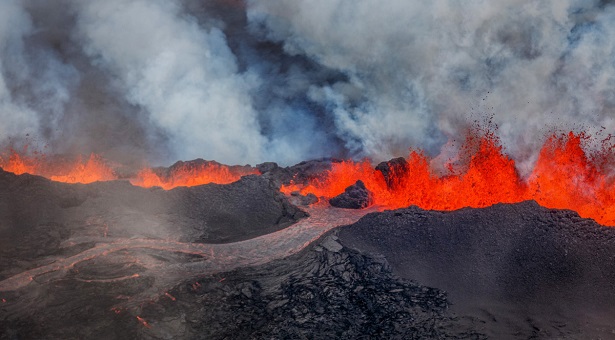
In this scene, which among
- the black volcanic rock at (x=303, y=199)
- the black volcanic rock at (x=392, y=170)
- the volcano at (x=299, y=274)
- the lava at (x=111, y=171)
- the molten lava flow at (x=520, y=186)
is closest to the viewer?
the volcano at (x=299, y=274)

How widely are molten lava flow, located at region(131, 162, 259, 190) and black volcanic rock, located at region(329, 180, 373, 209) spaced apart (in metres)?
7.75

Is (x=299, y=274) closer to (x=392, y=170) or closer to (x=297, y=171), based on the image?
(x=392, y=170)

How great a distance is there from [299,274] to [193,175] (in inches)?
608

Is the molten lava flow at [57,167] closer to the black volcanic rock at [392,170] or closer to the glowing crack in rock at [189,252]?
the glowing crack in rock at [189,252]

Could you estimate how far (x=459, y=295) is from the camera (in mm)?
9992

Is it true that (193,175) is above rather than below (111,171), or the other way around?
below

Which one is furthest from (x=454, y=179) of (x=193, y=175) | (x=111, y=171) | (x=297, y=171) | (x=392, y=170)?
(x=111, y=171)

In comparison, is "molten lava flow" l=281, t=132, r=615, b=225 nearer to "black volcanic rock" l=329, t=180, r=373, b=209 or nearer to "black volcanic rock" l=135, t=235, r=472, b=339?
"black volcanic rock" l=329, t=180, r=373, b=209

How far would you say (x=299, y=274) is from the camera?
10992 millimetres

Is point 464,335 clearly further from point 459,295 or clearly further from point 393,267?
point 393,267

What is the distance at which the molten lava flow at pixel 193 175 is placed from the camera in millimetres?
24172

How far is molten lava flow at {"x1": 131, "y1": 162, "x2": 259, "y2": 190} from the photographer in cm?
2417

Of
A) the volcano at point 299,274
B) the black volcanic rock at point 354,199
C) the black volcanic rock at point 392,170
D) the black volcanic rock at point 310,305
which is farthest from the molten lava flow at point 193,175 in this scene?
the black volcanic rock at point 310,305

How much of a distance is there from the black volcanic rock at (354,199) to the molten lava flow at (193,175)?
7753 mm
